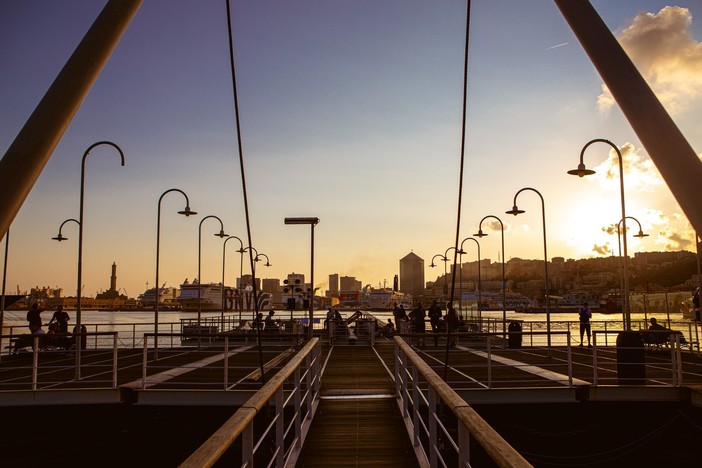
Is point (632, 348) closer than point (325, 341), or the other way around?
point (632, 348)

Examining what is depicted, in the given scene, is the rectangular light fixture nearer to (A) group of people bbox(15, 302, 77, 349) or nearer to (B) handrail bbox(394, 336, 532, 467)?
(B) handrail bbox(394, 336, 532, 467)

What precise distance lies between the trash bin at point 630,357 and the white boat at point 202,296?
547 ft

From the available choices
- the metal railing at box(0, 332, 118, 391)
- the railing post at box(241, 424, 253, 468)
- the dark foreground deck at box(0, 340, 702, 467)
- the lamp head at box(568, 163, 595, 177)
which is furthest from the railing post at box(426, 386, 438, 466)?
the lamp head at box(568, 163, 595, 177)

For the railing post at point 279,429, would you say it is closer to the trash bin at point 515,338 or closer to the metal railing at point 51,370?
the metal railing at point 51,370

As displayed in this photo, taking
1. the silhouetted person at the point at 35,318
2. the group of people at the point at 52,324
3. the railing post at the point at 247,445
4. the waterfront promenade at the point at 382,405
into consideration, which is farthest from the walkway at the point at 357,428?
the silhouetted person at the point at 35,318

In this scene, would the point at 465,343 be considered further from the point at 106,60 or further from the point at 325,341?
the point at 106,60

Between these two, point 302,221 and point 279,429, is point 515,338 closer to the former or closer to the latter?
point 302,221

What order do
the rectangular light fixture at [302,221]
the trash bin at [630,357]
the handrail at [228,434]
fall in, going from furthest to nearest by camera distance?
the rectangular light fixture at [302,221] → the trash bin at [630,357] → the handrail at [228,434]

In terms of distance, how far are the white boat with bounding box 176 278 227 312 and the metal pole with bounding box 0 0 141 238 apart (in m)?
175

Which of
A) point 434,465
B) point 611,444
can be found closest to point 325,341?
point 611,444

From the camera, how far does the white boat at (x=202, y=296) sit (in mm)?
177125

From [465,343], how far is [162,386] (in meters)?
16.7

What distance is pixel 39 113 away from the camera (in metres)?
3.18

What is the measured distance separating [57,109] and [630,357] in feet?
44.5
